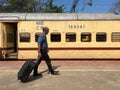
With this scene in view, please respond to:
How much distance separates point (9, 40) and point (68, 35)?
3793mm

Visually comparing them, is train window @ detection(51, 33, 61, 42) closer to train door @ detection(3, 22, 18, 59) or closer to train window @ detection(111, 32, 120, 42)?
train door @ detection(3, 22, 18, 59)

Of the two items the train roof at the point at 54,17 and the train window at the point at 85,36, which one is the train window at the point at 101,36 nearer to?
the train window at the point at 85,36

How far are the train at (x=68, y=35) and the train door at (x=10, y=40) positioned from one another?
6 centimetres

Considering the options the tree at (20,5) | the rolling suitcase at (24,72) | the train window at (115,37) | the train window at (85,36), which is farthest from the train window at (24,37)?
the tree at (20,5)

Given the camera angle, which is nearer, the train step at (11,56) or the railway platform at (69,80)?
the railway platform at (69,80)

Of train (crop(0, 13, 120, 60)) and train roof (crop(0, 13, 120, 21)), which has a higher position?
train roof (crop(0, 13, 120, 21))

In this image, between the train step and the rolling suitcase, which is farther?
the train step

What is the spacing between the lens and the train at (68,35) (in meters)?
19.6

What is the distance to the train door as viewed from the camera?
1978 cm

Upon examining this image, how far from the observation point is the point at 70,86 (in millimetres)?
11000

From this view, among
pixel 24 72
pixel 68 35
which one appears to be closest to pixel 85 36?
pixel 68 35

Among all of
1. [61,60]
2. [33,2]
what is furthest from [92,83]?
[33,2]

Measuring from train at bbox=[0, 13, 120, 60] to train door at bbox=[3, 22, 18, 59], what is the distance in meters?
0.06

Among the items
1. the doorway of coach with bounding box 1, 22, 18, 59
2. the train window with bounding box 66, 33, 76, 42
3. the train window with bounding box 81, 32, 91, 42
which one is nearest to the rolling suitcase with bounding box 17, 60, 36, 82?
the train window with bounding box 66, 33, 76, 42
